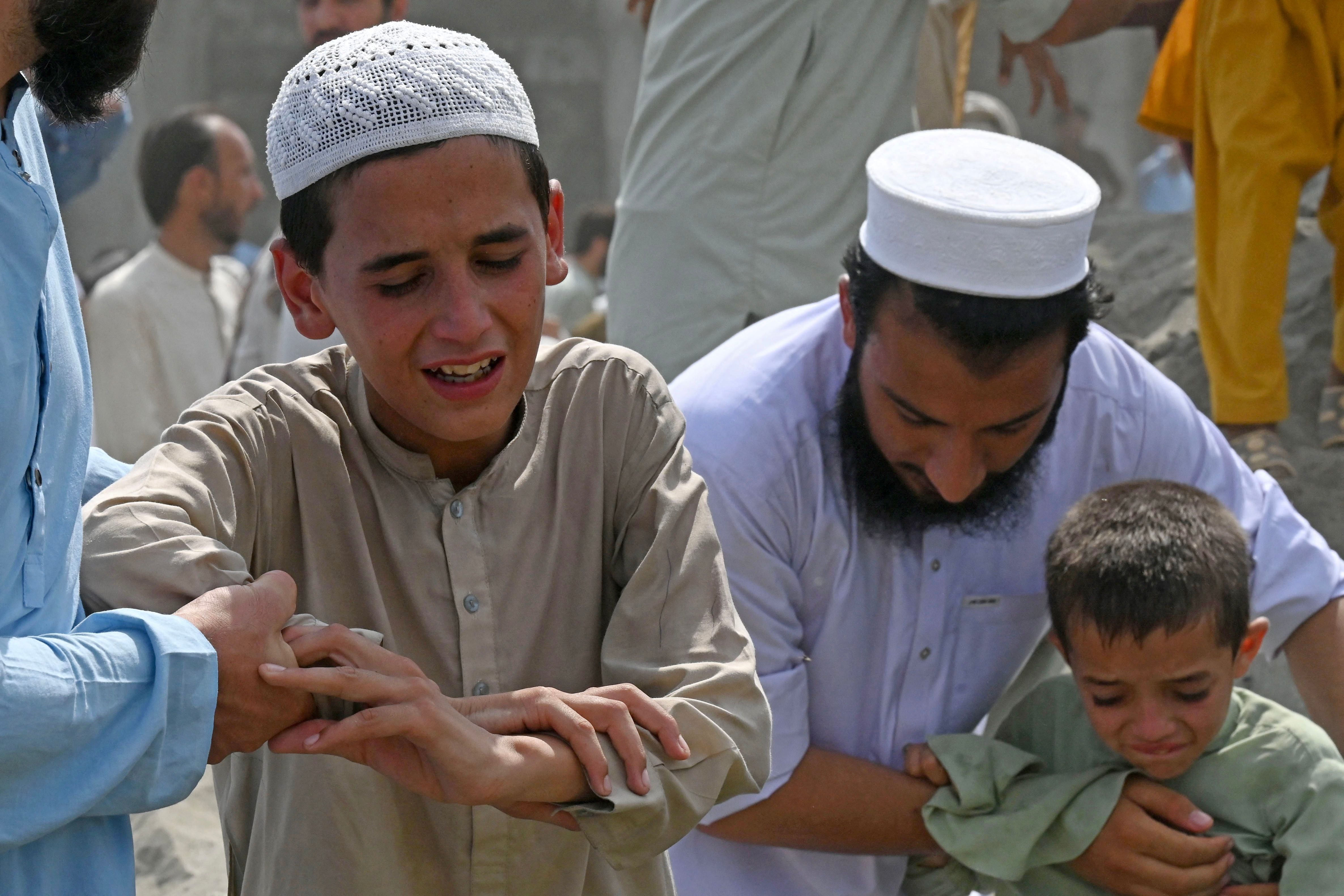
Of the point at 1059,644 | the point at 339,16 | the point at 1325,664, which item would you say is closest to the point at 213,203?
the point at 339,16

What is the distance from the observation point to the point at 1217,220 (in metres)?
4.43

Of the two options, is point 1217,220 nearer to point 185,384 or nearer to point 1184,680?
point 1184,680

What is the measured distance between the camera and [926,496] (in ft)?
9.62

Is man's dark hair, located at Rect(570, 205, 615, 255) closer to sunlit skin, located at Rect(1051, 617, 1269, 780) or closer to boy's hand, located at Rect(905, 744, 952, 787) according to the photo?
boy's hand, located at Rect(905, 744, 952, 787)

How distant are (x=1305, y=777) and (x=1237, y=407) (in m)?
1.82

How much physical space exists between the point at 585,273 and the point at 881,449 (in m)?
8.37

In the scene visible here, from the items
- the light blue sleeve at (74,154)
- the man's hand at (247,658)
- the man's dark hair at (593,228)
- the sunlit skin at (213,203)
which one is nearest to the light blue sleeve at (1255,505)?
the man's hand at (247,658)

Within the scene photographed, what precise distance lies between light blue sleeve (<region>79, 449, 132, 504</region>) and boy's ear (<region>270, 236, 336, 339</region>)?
30cm

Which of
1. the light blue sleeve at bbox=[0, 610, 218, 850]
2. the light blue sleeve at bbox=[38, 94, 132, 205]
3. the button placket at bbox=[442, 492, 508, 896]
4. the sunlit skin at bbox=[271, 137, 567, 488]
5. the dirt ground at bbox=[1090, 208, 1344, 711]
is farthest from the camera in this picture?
the dirt ground at bbox=[1090, 208, 1344, 711]

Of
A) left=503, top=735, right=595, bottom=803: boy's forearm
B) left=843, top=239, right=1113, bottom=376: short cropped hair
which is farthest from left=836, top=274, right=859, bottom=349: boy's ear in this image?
left=503, top=735, right=595, bottom=803: boy's forearm

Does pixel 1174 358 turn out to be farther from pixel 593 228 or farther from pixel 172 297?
pixel 593 228

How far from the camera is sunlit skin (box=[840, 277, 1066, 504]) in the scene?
9.09 ft

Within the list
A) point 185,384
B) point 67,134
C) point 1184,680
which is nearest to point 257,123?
point 185,384

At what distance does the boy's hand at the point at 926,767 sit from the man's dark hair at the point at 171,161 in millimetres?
5085
